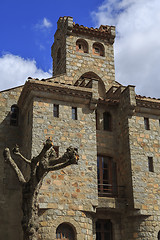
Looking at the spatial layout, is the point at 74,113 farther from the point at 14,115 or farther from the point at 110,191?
the point at 110,191

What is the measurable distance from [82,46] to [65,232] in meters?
15.3

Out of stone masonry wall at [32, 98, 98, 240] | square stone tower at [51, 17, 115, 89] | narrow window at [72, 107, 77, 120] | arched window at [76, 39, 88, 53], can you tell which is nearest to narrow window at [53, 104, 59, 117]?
stone masonry wall at [32, 98, 98, 240]

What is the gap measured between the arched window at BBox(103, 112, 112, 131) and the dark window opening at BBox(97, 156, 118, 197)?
2071mm

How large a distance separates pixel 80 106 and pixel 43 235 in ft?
26.8

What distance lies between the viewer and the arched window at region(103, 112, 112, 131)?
2444 cm

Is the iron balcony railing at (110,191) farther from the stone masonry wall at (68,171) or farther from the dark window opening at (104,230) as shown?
the dark window opening at (104,230)

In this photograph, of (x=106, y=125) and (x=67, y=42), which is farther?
(x=67, y=42)

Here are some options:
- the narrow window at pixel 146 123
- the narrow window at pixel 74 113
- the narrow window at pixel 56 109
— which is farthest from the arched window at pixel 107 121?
the narrow window at pixel 56 109

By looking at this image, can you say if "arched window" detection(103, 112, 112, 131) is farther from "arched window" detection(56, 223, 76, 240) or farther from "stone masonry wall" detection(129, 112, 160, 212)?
"arched window" detection(56, 223, 76, 240)

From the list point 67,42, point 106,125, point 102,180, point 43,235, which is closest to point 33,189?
point 43,235

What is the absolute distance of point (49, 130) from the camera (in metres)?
21.5

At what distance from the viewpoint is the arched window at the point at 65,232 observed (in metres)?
19.5

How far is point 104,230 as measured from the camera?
22.0 m

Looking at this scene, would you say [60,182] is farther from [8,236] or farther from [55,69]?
[55,69]
